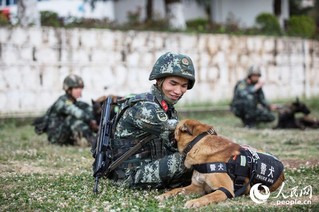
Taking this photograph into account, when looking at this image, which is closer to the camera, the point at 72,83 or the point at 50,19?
the point at 72,83

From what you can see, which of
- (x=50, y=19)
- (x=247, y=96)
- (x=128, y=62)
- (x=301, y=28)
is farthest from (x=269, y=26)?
(x=247, y=96)

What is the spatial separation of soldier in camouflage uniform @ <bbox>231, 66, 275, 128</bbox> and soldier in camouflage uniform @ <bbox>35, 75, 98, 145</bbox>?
5.07 metres

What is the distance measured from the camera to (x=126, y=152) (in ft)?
22.7

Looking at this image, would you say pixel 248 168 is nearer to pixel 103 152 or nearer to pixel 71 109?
pixel 103 152

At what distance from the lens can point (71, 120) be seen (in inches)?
472

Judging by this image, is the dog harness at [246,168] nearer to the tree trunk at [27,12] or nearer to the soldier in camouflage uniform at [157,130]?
the soldier in camouflage uniform at [157,130]

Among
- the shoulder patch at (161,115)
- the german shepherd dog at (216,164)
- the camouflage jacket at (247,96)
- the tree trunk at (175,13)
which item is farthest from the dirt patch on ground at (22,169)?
the tree trunk at (175,13)

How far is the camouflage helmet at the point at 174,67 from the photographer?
22.2 feet

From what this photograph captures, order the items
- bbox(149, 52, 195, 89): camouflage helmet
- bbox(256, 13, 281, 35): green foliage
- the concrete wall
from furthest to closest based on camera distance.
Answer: bbox(256, 13, 281, 35): green foliage → the concrete wall → bbox(149, 52, 195, 89): camouflage helmet

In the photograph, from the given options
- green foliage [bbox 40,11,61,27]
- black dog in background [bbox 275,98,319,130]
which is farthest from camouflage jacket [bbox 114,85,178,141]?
green foliage [bbox 40,11,61,27]

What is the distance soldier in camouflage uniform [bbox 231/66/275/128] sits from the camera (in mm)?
15789

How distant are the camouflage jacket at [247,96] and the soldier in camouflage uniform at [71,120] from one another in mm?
5048
